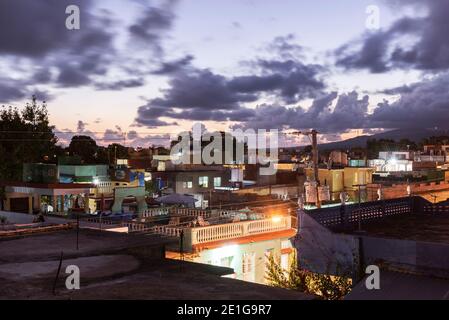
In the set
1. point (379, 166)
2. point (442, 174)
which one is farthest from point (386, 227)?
point (379, 166)

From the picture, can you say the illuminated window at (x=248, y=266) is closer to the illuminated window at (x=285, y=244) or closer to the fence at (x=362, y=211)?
the illuminated window at (x=285, y=244)

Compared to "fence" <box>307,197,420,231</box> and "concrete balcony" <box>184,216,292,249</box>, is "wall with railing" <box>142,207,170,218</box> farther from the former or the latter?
"fence" <box>307,197,420,231</box>

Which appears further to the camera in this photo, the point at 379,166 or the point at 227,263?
the point at 379,166

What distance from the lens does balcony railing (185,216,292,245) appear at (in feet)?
57.4

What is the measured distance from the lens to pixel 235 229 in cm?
1886

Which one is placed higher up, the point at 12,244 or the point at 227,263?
the point at 12,244

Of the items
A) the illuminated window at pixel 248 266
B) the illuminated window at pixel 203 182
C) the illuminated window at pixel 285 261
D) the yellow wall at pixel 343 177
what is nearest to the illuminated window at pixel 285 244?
the illuminated window at pixel 285 261

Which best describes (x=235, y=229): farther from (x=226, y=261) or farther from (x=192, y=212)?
(x=192, y=212)

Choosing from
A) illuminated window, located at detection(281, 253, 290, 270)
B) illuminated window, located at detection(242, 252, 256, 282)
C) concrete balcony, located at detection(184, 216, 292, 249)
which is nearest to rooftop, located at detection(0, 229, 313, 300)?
concrete balcony, located at detection(184, 216, 292, 249)

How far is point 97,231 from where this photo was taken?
46.1 ft

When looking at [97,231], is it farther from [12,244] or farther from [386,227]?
[386,227]
